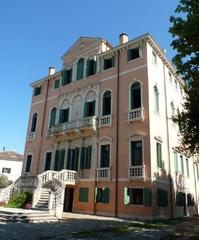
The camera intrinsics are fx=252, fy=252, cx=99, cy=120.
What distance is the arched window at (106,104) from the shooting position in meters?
23.6

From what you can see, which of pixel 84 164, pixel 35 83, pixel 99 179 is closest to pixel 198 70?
pixel 99 179

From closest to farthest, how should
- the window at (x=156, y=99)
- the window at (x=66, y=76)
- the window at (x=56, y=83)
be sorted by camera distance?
the window at (x=156, y=99) < the window at (x=66, y=76) < the window at (x=56, y=83)

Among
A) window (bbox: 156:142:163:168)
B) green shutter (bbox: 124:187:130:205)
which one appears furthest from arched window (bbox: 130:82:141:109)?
green shutter (bbox: 124:187:130:205)

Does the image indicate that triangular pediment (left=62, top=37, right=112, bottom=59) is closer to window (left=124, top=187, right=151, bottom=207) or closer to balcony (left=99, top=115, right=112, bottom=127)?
balcony (left=99, top=115, right=112, bottom=127)

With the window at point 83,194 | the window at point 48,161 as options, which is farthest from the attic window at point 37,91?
the window at point 83,194

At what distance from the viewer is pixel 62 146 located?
2584 cm

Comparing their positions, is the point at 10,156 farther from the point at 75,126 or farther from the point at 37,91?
the point at 75,126

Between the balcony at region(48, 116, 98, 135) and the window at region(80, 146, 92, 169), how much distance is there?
6.19 feet

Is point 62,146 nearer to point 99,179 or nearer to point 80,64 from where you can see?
point 99,179

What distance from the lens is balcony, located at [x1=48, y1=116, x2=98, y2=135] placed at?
23.1 metres

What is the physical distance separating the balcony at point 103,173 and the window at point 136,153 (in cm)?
224

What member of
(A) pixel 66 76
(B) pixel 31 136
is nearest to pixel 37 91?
(A) pixel 66 76

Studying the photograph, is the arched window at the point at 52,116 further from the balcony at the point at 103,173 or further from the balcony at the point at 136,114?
the balcony at the point at 136,114

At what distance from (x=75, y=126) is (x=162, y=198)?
10.1 metres
